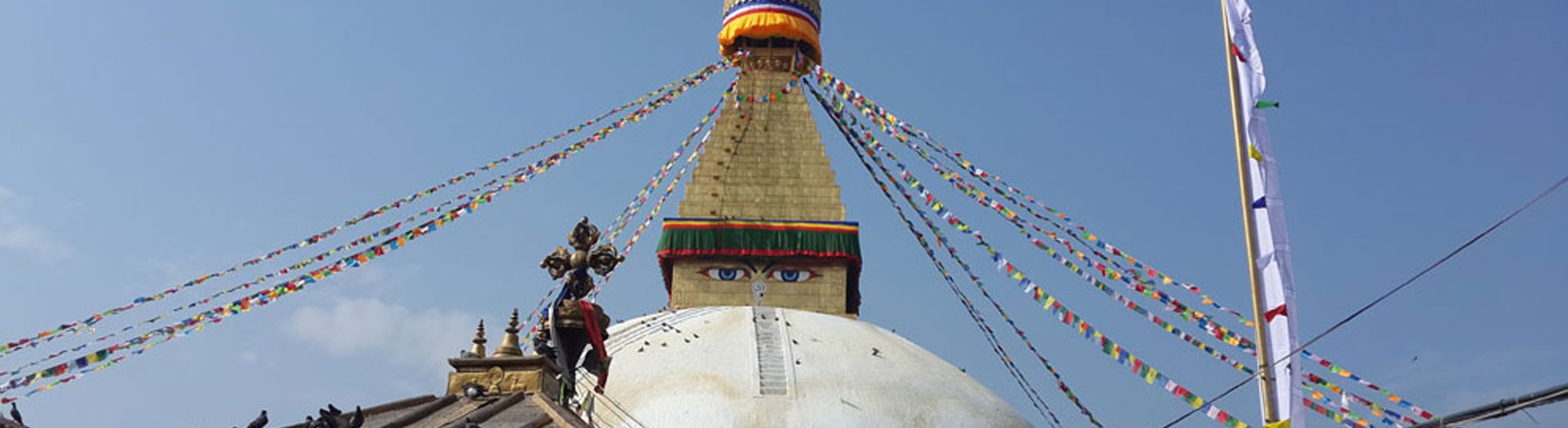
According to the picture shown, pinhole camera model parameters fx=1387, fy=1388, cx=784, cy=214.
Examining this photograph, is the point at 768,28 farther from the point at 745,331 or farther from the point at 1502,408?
the point at 1502,408

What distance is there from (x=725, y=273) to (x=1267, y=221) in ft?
46.3

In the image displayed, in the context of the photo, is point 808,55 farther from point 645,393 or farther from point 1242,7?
point 1242,7

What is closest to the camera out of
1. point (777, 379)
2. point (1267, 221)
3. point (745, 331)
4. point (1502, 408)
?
point (1502, 408)

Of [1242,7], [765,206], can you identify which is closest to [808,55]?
[765,206]

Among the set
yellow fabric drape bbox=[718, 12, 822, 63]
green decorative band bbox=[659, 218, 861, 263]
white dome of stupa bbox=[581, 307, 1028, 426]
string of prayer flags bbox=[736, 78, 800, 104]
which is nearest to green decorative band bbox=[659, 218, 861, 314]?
green decorative band bbox=[659, 218, 861, 263]

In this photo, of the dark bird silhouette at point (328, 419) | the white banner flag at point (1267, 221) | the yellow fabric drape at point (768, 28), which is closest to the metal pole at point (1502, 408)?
the white banner flag at point (1267, 221)

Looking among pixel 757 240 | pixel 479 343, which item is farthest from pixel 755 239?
pixel 479 343

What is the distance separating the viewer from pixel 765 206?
2381cm

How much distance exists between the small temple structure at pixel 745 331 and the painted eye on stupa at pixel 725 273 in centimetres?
3

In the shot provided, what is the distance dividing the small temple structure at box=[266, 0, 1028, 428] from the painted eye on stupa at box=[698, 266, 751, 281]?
27mm

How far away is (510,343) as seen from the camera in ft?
32.1

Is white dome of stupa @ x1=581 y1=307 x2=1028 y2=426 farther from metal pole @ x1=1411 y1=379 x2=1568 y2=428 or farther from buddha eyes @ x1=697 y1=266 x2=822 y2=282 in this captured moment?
metal pole @ x1=1411 y1=379 x2=1568 y2=428

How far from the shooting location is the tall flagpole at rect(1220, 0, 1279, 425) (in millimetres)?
9359

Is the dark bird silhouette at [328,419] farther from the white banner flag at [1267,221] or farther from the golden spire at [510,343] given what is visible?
the white banner flag at [1267,221]
